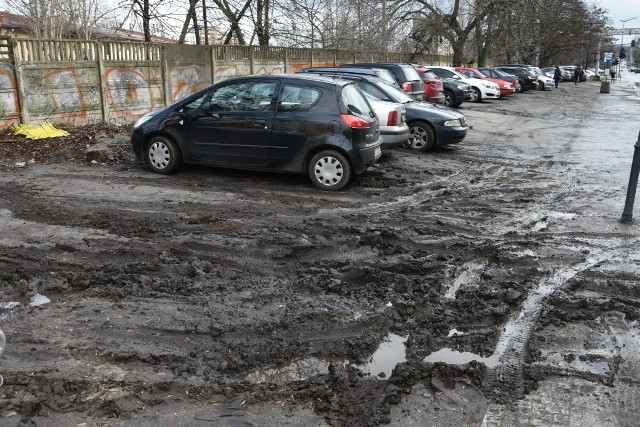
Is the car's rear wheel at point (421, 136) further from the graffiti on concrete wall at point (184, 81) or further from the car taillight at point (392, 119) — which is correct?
the graffiti on concrete wall at point (184, 81)

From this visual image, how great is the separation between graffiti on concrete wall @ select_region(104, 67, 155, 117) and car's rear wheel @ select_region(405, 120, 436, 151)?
6.77 metres

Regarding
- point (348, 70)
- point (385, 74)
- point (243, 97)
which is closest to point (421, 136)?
point (348, 70)

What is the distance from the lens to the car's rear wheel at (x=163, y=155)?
9383 mm

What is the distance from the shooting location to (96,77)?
43.4 ft

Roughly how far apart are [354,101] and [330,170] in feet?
3.86

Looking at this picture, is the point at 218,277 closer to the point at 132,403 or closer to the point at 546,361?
the point at 132,403

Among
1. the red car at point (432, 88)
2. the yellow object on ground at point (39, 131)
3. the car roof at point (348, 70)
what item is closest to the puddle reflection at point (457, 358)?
the yellow object on ground at point (39, 131)

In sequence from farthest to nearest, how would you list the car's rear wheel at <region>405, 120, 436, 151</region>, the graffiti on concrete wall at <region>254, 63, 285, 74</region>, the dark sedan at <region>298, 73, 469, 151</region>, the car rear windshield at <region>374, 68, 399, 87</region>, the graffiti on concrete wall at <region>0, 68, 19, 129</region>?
the graffiti on concrete wall at <region>254, 63, 285, 74</region>, the car rear windshield at <region>374, 68, 399, 87</region>, the car's rear wheel at <region>405, 120, 436, 151</region>, the dark sedan at <region>298, 73, 469, 151</region>, the graffiti on concrete wall at <region>0, 68, 19, 129</region>

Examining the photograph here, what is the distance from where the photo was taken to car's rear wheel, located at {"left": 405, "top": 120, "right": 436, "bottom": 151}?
12648 millimetres

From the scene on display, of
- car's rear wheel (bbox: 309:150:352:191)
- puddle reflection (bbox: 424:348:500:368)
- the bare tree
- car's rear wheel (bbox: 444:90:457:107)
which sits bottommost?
puddle reflection (bbox: 424:348:500:368)

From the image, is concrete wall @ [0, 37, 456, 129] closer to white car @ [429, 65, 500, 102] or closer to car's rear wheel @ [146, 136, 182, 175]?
car's rear wheel @ [146, 136, 182, 175]

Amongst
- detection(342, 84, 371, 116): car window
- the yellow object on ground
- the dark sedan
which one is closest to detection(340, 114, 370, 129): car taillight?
detection(342, 84, 371, 116): car window

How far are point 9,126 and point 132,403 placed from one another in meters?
10.0

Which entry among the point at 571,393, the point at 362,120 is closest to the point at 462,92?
the point at 362,120
